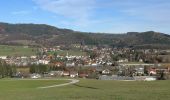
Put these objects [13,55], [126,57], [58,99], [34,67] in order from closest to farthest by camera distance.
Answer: [58,99]
[34,67]
[126,57]
[13,55]

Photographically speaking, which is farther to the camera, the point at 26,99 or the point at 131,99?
the point at 26,99

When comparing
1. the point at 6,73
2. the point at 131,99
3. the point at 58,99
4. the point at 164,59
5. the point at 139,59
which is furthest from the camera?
the point at 139,59

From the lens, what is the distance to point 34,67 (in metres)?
112

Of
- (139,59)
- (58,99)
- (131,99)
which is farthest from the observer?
(139,59)

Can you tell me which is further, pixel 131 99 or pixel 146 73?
pixel 146 73

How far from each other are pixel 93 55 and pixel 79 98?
542ft

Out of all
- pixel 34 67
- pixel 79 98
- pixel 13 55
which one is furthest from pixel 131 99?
pixel 13 55

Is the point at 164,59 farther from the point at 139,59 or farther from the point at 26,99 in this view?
the point at 26,99

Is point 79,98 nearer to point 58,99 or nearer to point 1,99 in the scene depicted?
point 58,99

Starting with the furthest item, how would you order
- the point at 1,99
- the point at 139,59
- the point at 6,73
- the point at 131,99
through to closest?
1. the point at 139,59
2. the point at 6,73
3. the point at 1,99
4. the point at 131,99

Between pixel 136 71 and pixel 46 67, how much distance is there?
26311 millimetres

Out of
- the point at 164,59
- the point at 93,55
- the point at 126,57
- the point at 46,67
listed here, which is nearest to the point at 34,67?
the point at 46,67

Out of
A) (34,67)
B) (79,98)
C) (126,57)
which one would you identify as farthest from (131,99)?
(126,57)

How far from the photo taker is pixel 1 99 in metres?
25.1
